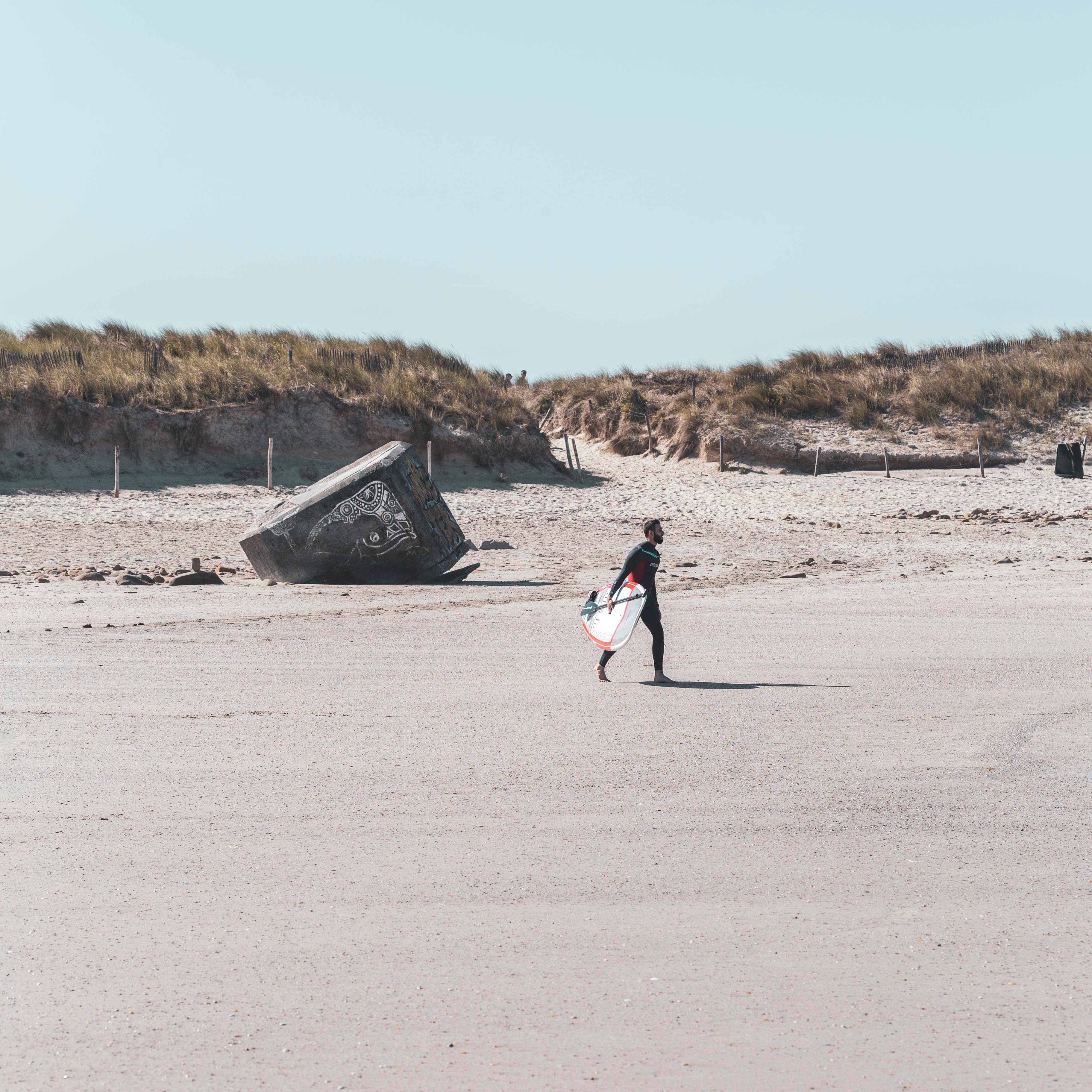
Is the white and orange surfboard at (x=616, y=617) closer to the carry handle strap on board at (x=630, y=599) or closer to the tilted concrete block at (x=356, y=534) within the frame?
the carry handle strap on board at (x=630, y=599)

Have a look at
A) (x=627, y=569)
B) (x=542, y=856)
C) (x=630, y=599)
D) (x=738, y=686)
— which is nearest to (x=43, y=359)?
(x=627, y=569)

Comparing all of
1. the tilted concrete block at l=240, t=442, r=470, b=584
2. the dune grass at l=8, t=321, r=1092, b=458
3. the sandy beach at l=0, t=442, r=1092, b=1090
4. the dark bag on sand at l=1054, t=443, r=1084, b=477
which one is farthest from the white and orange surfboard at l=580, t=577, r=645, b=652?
the dark bag on sand at l=1054, t=443, r=1084, b=477

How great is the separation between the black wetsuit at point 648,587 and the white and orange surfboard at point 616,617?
0.13ft

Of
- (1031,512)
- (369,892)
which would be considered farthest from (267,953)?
(1031,512)

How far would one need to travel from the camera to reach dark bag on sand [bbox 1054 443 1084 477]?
94.3 feet

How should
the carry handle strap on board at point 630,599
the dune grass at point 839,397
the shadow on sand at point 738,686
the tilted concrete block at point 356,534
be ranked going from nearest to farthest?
1. the shadow on sand at point 738,686
2. the carry handle strap on board at point 630,599
3. the tilted concrete block at point 356,534
4. the dune grass at point 839,397

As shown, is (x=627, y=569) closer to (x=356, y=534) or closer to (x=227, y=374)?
(x=356, y=534)

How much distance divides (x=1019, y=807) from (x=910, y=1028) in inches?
89.9

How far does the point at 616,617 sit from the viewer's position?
8641mm

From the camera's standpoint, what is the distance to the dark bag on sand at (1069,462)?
2875cm

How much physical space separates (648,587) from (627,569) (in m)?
0.21

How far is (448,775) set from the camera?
19.8 ft

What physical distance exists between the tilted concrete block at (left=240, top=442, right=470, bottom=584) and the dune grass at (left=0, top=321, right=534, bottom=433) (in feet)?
50.6

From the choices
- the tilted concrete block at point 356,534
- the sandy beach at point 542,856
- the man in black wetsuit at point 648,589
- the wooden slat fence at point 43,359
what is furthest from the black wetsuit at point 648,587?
the wooden slat fence at point 43,359
